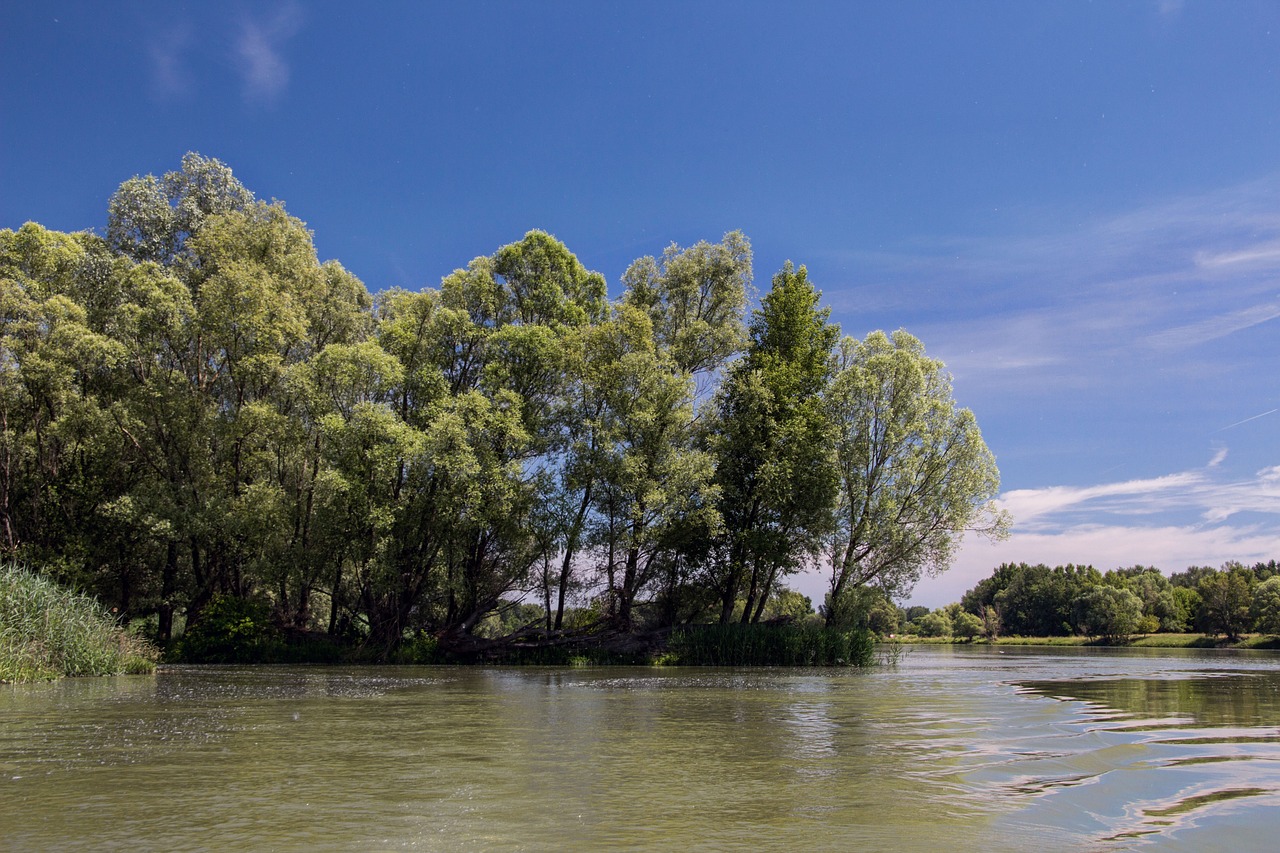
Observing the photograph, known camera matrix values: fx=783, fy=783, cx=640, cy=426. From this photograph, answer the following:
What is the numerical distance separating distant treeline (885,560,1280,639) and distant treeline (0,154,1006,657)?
40.3 metres

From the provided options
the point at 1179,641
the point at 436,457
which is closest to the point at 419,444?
the point at 436,457

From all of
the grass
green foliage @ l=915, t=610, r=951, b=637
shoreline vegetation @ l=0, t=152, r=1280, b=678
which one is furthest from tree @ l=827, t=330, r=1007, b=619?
green foliage @ l=915, t=610, r=951, b=637

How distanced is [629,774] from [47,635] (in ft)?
61.2

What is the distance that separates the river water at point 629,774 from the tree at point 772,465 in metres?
22.2

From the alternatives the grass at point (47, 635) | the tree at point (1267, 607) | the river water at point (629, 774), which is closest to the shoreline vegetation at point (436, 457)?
the grass at point (47, 635)

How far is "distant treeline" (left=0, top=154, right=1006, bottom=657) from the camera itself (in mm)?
34844

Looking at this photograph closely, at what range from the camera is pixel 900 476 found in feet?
133

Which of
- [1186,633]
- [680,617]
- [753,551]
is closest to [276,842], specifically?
[753,551]

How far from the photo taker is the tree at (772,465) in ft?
127

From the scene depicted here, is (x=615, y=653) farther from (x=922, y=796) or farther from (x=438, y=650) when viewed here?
(x=922, y=796)

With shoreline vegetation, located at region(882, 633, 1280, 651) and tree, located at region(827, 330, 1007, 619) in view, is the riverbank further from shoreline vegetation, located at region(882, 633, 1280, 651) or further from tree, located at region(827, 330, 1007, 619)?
tree, located at region(827, 330, 1007, 619)

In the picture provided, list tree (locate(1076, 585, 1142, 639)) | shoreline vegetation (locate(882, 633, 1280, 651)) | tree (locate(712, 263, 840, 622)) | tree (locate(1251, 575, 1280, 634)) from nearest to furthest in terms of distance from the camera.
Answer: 1. tree (locate(712, 263, 840, 622))
2. tree (locate(1251, 575, 1280, 634))
3. shoreline vegetation (locate(882, 633, 1280, 651))
4. tree (locate(1076, 585, 1142, 639))

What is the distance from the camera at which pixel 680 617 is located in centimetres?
4162

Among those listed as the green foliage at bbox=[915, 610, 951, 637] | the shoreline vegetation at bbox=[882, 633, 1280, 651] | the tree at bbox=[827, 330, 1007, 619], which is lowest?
the green foliage at bbox=[915, 610, 951, 637]
